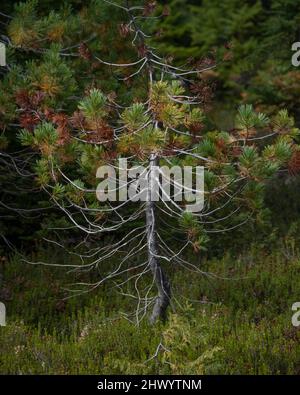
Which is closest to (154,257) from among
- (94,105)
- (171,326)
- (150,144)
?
(171,326)

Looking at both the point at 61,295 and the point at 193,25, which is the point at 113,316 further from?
the point at 193,25

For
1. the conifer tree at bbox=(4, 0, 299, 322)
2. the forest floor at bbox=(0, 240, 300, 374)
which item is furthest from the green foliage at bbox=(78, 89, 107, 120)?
the forest floor at bbox=(0, 240, 300, 374)

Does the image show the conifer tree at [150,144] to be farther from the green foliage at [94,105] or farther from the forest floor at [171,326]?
→ the forest floor at [171,326]

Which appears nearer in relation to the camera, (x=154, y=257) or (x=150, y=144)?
(x=150, y=144)

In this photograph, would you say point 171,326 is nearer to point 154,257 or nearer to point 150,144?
point 154,257

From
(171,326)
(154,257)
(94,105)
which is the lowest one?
(171,326)

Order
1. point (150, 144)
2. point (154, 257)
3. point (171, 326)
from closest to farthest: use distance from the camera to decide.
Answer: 1. point (150, 144)
2. point (171, 326)
3. point (154, 257)

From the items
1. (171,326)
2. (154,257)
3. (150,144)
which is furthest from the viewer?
(154,257)

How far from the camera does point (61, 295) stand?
27.9 feet

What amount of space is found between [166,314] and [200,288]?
40.7 inches

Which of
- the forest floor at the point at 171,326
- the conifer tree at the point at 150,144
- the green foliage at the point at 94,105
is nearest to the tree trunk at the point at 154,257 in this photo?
the conifer tree at the point at 150,144

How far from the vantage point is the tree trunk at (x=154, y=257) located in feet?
23.2

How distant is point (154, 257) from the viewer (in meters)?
7.21

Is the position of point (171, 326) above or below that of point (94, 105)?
below
